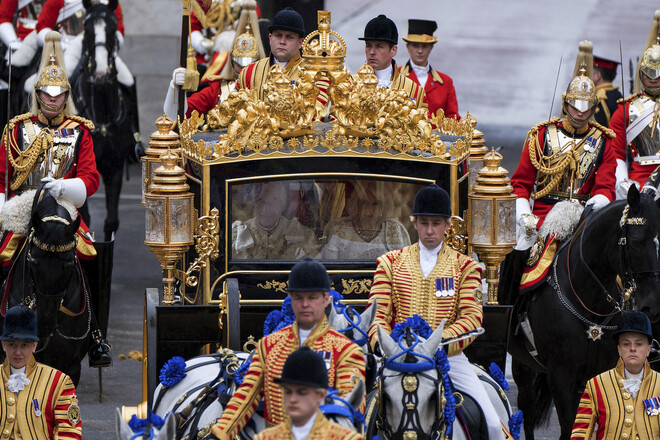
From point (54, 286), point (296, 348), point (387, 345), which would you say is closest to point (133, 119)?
point (54, 286)

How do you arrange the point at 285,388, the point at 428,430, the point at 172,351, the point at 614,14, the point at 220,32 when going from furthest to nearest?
the point at 614,14 < the point at 220,32 < the point at 172,351 < the point at 428,430 < the point at 285,388

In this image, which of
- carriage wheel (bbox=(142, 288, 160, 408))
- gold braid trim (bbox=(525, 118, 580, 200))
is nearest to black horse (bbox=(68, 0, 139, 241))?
gold braid trim (bbox=(525, 118, 580, 200))

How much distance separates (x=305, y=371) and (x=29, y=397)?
2.32m

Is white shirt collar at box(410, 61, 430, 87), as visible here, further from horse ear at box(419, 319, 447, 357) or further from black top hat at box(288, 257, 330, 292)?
black top hat at box(288, 257, 330, 292)

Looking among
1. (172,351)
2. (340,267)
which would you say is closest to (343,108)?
(340,267)

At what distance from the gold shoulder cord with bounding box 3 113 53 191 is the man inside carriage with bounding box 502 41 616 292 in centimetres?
340

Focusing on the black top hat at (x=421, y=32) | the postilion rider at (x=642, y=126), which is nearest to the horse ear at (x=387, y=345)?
the postilion rider at (x=642, y=126)

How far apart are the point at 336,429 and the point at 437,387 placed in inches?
40.2

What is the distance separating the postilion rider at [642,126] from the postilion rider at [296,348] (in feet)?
17.5

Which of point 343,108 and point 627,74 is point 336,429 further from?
point 627,74

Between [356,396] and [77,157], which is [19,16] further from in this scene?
[356,396]

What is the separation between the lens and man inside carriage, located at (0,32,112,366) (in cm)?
1095

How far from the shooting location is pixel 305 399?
6305mm

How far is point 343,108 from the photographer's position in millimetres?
9656
